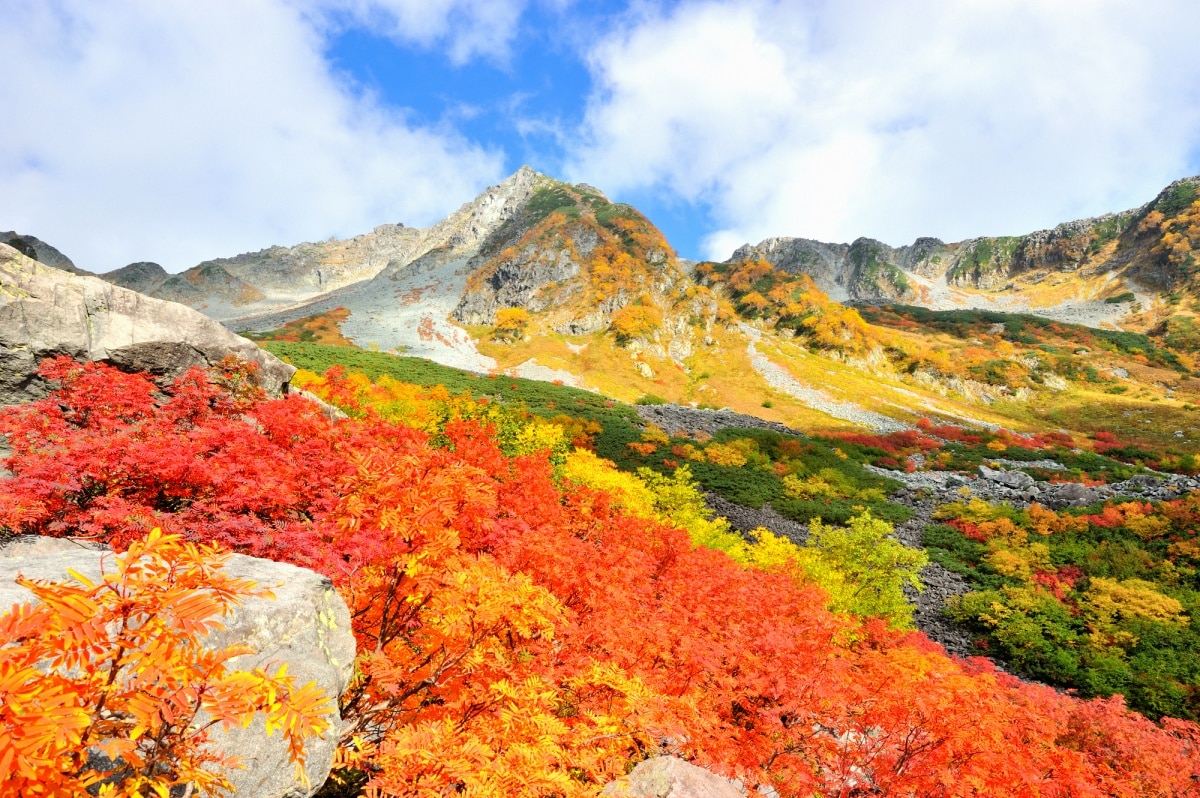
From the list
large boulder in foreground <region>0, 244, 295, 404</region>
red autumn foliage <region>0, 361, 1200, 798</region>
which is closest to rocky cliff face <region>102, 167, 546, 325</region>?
large boulder in foreground <region>0, 244, 295, 404</region>

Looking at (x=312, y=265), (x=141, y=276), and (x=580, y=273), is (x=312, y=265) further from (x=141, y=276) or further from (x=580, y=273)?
(x=580, y=273)

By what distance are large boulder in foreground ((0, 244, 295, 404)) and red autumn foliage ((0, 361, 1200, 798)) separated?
2.59 feet

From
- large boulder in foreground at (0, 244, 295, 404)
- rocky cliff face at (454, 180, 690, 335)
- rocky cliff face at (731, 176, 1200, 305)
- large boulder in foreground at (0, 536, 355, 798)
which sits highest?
rocky cliff face at (731, 176, 1200, 305)

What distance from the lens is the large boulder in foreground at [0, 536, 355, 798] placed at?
3945 millimetres

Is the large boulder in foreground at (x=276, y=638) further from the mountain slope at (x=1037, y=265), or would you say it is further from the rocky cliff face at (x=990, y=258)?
the rocky cliff face at (x=990, y=258)

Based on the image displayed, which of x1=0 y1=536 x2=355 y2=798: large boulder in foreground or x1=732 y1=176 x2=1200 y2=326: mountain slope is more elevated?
x1=732 y1=176 x2=1200 y2=326: mountain slope

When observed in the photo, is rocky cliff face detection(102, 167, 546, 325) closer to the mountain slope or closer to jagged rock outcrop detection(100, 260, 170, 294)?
jagged rock outcrop detection(100, 260, 170, 294)

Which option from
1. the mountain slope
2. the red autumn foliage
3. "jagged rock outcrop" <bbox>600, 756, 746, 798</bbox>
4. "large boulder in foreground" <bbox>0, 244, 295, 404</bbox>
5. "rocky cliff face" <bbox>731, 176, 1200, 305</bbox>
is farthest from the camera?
"rocky cliff face" <bbox>731, 176, 1200, 305</bbox>

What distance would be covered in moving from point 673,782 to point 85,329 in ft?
50.8

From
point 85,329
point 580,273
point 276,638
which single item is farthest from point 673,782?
point 580,273

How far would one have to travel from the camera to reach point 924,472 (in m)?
35.4

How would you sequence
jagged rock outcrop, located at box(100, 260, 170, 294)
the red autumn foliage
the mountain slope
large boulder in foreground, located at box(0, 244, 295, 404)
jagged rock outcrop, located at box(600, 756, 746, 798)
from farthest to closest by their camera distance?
jagged rock outcrop, located at box(100, 260, 170, 294), the mountain slope, large boulder in foreground, located at box(0, 244, 295, 404), jagged rock outcrop, located at box(600, 756, 746, 798), the red autumn foliage

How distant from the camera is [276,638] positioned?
437 centimetres

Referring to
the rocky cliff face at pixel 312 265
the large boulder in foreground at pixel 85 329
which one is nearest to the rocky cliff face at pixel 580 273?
the rocky cliff face at pixel 312 265
